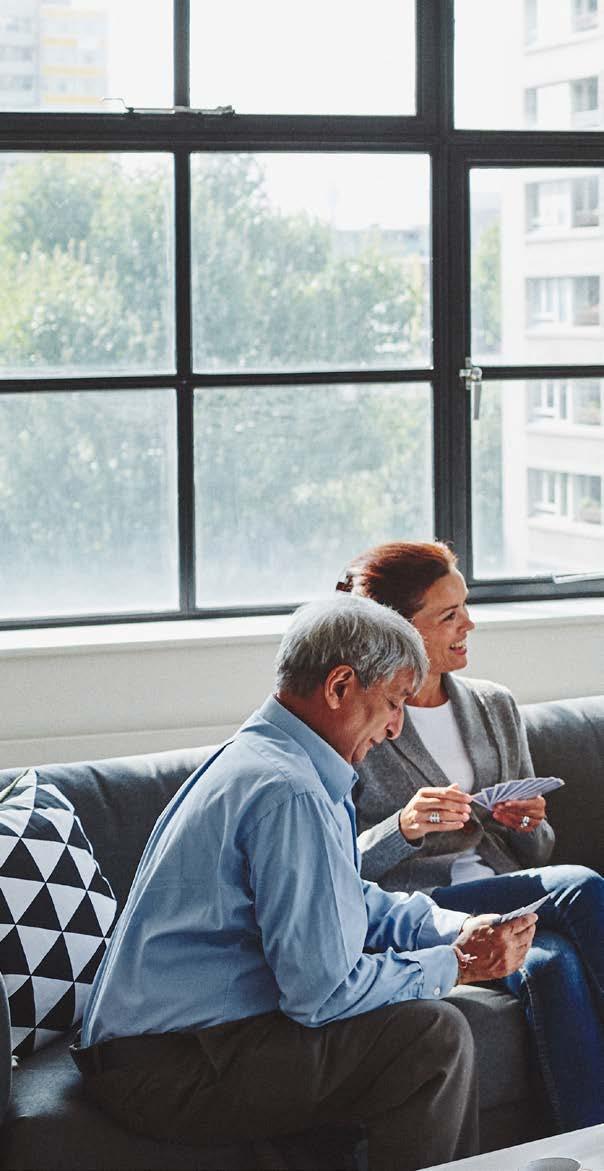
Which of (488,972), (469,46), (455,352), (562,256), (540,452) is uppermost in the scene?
(469,46)

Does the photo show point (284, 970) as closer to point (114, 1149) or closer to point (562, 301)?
point (114, 1149)

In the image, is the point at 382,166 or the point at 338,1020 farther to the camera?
the point at 382,166

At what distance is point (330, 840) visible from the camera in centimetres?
211

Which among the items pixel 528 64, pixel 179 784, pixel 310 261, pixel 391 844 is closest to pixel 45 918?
pixel 179 784

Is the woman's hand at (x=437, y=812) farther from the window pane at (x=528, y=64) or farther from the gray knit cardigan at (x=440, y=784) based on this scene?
the window pane at (x=528, y=64)

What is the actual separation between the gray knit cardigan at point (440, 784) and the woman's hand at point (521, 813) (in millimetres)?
47

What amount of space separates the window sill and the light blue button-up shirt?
130 centimetres

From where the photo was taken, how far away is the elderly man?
210cm

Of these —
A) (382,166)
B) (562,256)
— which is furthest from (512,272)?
(382,166)

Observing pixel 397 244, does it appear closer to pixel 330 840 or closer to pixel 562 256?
pixel 562 256

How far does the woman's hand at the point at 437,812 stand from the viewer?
2.74 metres

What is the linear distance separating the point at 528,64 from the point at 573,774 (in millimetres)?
1856

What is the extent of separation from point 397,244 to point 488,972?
2.08 m

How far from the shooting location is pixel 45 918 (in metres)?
2.55
